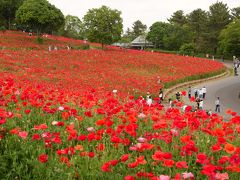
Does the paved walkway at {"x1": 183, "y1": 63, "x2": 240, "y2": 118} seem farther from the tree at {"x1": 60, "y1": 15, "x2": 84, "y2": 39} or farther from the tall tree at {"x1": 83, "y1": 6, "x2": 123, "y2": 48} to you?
the tree at {"x1": 60, "y1": 15, "x2": 84, "y2": 39}

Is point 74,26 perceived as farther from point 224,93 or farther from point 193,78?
point 224,93

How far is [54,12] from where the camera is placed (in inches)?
2020

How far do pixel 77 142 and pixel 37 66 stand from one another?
83.6 feet

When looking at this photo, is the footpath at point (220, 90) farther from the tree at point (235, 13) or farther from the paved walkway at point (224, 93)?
the tree at point (235, 13)

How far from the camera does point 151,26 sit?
90.4 meters

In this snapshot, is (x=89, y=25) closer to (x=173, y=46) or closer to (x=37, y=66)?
(x=37, y=66)

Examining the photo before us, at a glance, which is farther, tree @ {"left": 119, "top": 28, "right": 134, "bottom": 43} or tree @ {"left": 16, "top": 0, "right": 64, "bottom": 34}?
tree @ {"left": 119, "top": 28, "right": 134, "bottom": 43}

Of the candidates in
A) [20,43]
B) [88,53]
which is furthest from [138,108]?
[20,43]

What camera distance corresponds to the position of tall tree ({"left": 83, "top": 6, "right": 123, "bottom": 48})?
49188mm

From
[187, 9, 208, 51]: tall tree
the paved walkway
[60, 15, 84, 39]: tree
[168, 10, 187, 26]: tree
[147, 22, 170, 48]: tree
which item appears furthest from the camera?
[168, 10, 187, 26]: tree

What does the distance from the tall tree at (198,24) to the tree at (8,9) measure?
38.8 meters

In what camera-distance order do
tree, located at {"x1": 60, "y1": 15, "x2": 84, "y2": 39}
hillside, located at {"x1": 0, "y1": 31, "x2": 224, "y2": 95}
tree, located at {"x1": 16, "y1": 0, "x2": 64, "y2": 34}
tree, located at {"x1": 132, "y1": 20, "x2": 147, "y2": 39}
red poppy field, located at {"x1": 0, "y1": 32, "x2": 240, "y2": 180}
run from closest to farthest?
red poppy field, located at {"x1": 0, "y1": 32, "x2": 240, "y2": 180}, hillside, located at {"x1": 0, "y1": 31, "x2": 224, "y2": 95}, tree, located at {"x1": 16, "y1": 0, "x2": 64, "y2": 34}, tree, located at {"x1": 60, "y1": 15, "x2": 84, "y2": 39}, tree, located at {"x1": 132, "y1": 20, "x2": 147, "y2": 39}

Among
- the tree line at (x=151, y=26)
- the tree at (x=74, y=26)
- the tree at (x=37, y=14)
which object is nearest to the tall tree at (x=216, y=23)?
the tree line at (x=151, y=26)

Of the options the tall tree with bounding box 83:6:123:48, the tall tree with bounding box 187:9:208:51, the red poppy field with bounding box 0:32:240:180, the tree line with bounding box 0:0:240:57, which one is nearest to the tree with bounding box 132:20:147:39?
the tree line with bounding box 0:0:240:57
